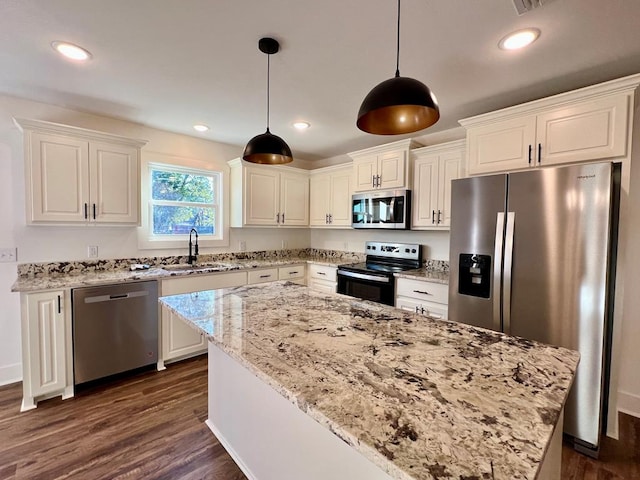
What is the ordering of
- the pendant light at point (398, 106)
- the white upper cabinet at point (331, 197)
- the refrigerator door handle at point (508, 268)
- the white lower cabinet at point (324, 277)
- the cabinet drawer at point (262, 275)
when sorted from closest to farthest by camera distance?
the pendant light at point (398, 106) → the refrigerator door handle at point (508, 268) → the cabinet drawer at point (262, 275) → the white lower cabinet at point (324, 277) → the white upper cabinet at point (331, 197)

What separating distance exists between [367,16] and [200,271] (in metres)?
2.60

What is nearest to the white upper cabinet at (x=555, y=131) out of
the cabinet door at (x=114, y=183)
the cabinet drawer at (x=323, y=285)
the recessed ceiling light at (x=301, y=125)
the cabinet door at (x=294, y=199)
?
the recessed ceiling light at (x=301, y=125)

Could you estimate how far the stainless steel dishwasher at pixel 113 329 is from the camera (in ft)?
8.11

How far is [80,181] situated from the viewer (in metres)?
2.64

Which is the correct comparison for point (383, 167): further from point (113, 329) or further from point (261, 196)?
point (113, 329)

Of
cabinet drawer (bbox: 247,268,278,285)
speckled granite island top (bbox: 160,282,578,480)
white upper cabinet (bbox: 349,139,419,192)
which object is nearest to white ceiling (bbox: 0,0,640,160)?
white upper cabinet (bbox: 349,139,419,192)

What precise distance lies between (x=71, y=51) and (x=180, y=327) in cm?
238

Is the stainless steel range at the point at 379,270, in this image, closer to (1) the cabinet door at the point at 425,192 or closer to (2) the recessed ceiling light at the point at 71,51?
(1) the cabinet door at the point at 425,192

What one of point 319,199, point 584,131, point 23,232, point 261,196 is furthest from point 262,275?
point 584,131

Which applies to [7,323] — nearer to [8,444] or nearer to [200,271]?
[8,444]

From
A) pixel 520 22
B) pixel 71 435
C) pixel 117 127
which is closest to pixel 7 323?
pixel 71 435

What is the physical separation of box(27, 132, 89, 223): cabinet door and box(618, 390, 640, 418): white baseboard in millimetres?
4759

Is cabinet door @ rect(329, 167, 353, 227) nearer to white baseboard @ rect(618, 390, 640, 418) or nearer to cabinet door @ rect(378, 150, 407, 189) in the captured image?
cabinet door @ rect(378, 150, 407, 189)

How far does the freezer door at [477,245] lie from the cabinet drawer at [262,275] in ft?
6.98
